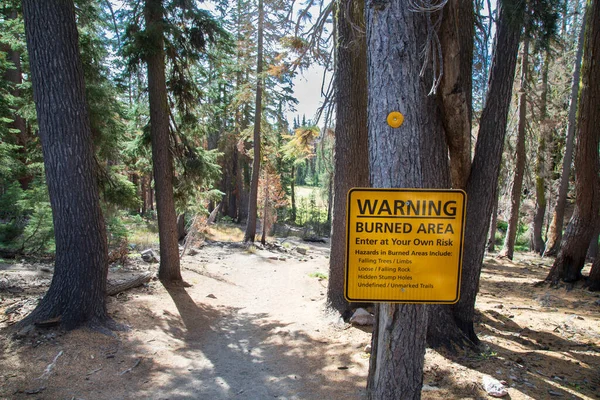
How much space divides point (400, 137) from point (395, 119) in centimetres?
12

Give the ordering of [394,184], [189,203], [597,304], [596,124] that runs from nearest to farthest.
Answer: [394,184], [597,304], [596,124], [189,203]

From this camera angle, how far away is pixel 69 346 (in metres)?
4.84

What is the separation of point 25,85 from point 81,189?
201 inches

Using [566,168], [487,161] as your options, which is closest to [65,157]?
[487,161]

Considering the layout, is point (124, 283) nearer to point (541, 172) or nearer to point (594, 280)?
point (594, 280)

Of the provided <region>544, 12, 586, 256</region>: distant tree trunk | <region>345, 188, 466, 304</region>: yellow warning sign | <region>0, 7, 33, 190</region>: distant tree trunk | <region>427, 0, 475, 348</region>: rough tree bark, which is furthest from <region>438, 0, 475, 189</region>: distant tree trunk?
<region>0, 7, 33, 190</region>: distant tree trunk

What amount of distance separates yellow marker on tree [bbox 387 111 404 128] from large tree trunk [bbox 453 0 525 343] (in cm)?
288

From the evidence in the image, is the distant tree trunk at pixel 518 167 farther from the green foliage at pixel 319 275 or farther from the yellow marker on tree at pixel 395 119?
the yellow marker on tree at pixel 395 119

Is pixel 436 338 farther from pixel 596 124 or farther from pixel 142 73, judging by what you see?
pixel 142 73

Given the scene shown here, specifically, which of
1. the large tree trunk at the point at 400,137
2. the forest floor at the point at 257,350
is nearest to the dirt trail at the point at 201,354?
the forest floor at the point at 257,350

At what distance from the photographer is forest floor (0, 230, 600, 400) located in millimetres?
3998

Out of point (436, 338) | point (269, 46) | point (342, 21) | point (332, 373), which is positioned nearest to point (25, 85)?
point (342, 21)

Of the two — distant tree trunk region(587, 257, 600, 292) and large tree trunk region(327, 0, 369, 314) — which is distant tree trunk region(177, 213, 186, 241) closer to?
large tree trunk region(327, 0, 369, 314)

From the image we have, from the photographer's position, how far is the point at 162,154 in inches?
332
